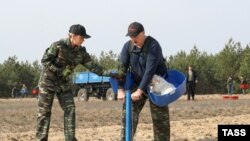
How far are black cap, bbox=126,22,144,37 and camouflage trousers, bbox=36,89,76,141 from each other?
5.18ft

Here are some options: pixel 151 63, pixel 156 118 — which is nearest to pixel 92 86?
Result: pixel 156 118

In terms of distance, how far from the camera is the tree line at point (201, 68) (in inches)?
3061

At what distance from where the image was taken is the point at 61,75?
8.12m

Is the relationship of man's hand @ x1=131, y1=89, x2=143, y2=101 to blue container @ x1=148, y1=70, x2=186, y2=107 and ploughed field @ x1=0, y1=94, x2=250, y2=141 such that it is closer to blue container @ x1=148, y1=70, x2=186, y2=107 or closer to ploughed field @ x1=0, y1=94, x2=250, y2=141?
blue container @ x1=148, y1=70, x2=186, y2=107

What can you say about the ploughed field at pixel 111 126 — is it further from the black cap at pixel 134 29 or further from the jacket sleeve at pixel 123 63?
the black cap at pixel 134 29

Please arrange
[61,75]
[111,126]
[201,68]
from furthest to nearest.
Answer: [201,68], [111,126], [61,75]

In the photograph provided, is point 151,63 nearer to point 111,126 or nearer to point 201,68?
point 111,126

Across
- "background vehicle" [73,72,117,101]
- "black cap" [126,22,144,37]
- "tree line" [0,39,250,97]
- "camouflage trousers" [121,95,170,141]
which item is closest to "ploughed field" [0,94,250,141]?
"camouflage trousers" [121,95,170,141]

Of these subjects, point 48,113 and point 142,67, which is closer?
point 142,67

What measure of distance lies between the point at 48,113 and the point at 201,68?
8190cm

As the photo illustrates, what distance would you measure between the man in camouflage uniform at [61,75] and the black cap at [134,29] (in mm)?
863

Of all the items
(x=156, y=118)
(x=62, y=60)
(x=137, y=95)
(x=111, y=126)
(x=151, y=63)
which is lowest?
(x=111, y=126)

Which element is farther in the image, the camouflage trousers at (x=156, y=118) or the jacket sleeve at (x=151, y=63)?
the camouflage trousers at (x=156, y=118)

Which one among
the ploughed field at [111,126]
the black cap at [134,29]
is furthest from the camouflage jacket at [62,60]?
the ploughed field at [111,126]
